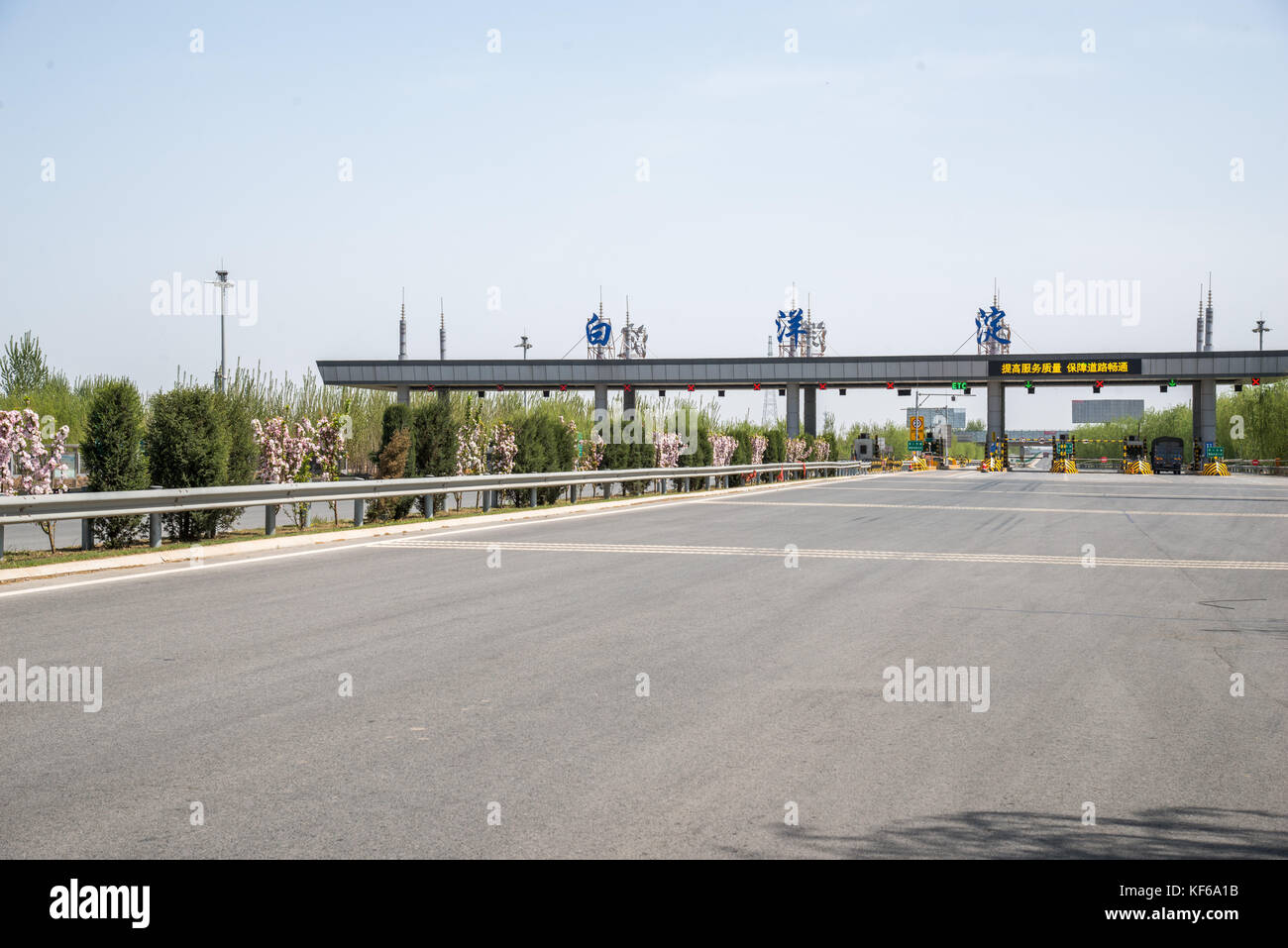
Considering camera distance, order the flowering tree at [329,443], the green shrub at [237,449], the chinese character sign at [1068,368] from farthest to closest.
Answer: the chinese character sign at [1068,368], the flowering tree at [329,443], the green shrub at [237,449]

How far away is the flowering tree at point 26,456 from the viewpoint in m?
16.1

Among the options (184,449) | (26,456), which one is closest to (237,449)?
(184,449)

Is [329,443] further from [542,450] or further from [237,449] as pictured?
[542,450]

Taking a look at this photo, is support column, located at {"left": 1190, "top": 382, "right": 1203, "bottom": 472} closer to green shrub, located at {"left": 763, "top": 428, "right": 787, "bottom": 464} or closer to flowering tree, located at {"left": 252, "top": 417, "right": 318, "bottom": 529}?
green shrub, located at {"left": 763, "top": 428, "right": 787, "bottom": 464}

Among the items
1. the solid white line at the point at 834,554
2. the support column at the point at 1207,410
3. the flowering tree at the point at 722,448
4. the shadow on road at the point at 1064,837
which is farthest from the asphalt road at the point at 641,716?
the support column at the point at 1207,410

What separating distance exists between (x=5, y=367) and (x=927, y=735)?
196 ft

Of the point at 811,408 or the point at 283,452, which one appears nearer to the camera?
the point at 283,452

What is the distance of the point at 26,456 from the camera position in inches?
648

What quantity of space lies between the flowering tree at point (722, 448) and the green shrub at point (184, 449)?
92.7 ft

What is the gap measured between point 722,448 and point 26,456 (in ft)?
110

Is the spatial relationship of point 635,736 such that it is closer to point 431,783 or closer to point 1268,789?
point 431,783

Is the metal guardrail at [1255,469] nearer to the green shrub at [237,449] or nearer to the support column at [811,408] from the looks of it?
the support column at [811,408]
